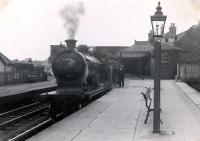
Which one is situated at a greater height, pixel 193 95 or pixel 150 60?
pixel 150 60

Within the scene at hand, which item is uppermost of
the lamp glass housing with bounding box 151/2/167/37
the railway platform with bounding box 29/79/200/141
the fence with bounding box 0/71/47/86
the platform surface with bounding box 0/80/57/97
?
the lamp glass housing with bounding box 151/2/167/37

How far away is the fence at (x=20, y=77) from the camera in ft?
121

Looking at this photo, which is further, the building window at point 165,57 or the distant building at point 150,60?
the building window at point 165,57

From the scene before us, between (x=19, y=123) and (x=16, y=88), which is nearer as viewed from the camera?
(x=19, y=123)

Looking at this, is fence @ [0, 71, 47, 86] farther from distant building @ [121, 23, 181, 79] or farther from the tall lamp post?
the tall lamp post

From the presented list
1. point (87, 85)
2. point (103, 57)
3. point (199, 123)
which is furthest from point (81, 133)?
point (103, 57)

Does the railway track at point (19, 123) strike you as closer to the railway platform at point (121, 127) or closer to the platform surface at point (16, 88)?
the railway platform at point (121, 127)

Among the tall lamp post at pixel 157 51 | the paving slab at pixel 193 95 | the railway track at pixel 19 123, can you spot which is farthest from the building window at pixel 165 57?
the tall lamp post at pixel 157 51

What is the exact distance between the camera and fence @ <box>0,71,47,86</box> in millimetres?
37031

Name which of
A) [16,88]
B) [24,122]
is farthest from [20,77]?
[24,122]

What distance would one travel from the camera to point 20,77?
139 ft

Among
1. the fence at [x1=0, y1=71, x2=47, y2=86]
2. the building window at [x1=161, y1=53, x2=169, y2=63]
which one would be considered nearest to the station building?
the building window at [x1=161, y1=53, x2=169, y2=63]

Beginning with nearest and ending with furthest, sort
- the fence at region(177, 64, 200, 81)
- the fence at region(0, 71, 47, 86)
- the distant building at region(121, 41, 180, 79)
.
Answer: the fence at region(0, 71, 47, 86), the fence at region(177, 64, 200, 81), the distant building at region(121, 41, 180, 79)

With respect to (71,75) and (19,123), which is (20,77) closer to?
(71,75)
